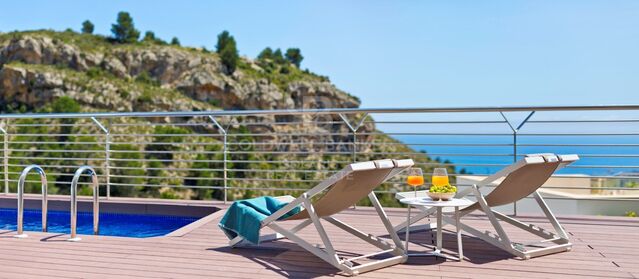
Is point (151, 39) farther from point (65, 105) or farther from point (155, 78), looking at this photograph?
point (65, 105)

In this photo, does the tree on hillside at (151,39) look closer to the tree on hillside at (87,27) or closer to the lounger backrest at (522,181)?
the tree on hillside at (87,27)

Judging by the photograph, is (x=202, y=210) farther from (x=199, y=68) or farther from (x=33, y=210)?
(x=199, y=68)

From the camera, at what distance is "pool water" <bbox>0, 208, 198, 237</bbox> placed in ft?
16.2

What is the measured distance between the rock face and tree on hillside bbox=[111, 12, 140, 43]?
3.35 m

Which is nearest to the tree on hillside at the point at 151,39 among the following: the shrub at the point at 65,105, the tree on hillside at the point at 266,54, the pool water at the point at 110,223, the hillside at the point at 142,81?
the hillside at the point at 142,81

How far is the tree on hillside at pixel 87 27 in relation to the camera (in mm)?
63062

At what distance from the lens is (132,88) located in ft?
173

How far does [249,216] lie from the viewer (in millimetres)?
3387

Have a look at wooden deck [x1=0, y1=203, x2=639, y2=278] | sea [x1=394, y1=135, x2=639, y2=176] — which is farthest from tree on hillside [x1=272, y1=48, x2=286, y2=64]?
wooden deck [x1=0, y1=203, x2=639, y2=278]

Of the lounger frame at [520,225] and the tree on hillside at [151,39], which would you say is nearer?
the lounger frame at [520,225]

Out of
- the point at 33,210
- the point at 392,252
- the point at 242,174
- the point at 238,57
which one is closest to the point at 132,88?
the point at 238,57

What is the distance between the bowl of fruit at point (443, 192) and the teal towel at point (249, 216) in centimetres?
83

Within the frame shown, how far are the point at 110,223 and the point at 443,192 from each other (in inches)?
131

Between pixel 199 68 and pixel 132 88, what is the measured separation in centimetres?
854
